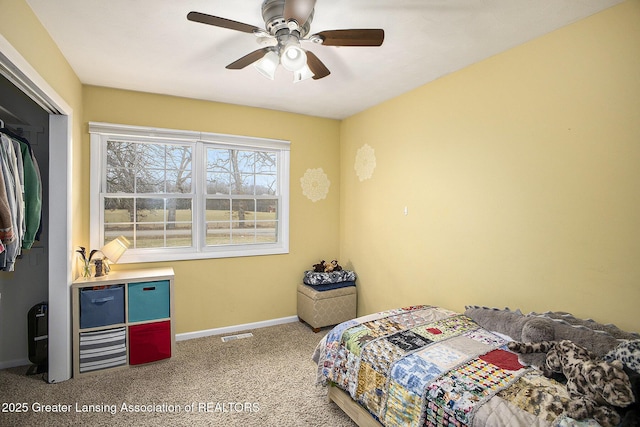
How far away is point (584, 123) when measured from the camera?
78.6 inches

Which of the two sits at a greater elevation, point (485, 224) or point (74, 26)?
point (74, 26)

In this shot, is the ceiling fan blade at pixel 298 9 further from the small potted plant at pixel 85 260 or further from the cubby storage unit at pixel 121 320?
the small potted plant at pixel 85 260

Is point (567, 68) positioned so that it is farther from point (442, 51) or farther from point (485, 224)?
point (485, 224)

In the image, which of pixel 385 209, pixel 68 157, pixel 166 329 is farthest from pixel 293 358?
pixel 68 157

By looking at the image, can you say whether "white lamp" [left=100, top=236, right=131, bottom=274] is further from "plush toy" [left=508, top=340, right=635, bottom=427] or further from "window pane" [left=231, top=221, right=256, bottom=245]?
"plush toy" [left=508, top=340, right=635, bottom=427]

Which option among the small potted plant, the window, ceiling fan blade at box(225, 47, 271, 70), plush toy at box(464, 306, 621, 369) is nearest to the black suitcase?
the small potted plant

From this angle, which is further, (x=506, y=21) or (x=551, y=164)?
(x=551, y=164)

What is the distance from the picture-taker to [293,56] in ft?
6.01

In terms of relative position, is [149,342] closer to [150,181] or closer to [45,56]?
[150,181]

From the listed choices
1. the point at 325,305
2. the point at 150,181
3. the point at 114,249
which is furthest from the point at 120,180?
the point at 325,305

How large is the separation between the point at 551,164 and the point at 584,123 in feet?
0.97

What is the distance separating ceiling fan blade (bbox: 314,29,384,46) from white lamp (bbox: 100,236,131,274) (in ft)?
8.43

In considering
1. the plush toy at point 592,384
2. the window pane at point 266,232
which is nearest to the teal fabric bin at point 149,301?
the window pane at point 266,232

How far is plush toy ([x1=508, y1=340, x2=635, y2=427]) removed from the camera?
4.34 ft
